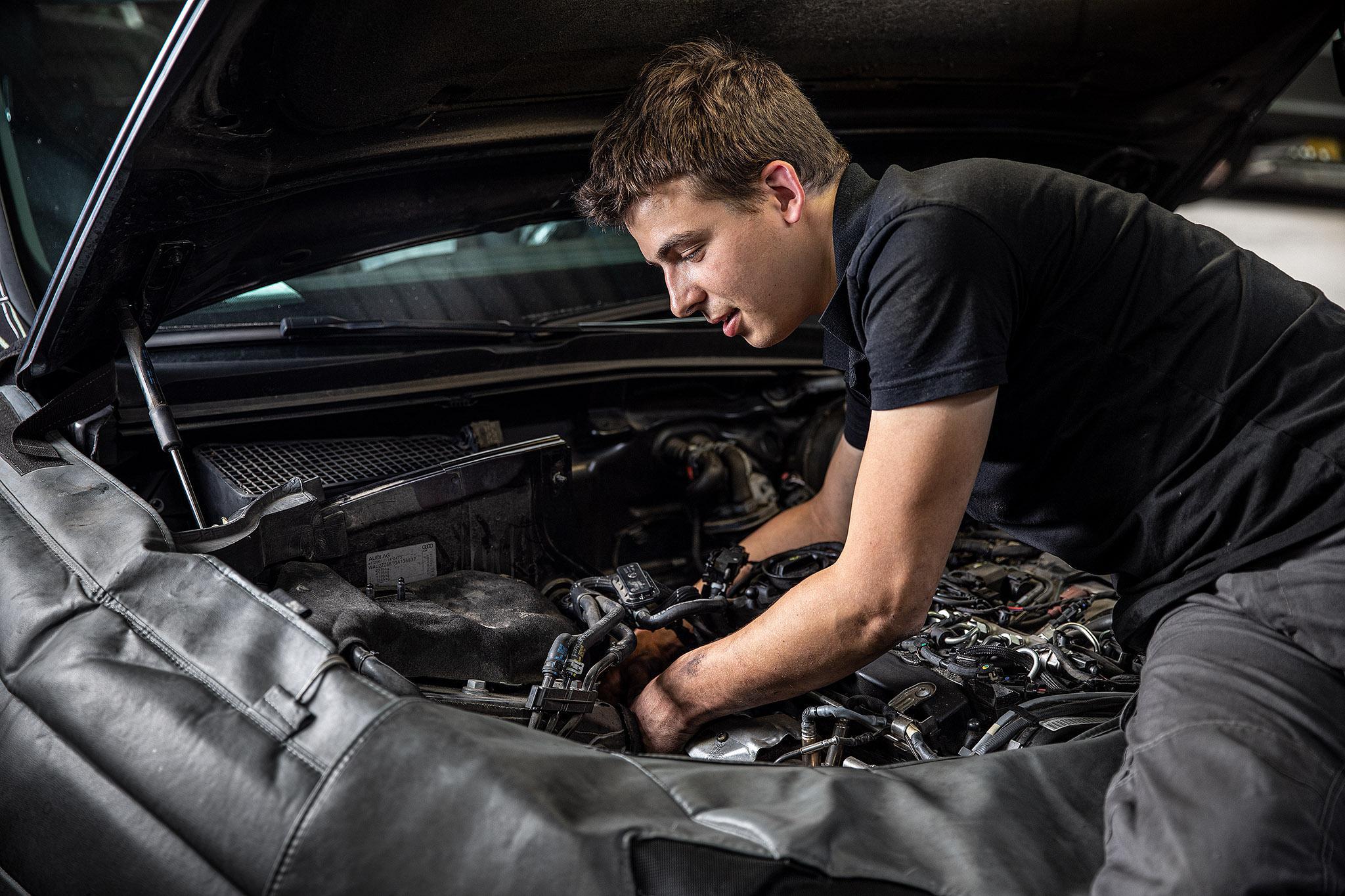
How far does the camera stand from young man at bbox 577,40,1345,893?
1.28 metres

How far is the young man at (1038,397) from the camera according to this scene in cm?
128

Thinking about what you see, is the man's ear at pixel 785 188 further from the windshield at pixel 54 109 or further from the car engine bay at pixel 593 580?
the windshield at pixel 54 109

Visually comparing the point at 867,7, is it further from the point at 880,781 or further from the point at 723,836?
the point at 723,836

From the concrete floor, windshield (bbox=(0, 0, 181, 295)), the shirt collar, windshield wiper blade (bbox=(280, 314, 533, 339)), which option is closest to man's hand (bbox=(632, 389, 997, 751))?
the shirt collar

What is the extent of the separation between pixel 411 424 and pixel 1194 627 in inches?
55.2

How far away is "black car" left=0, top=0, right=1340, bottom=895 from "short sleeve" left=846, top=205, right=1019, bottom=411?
0.47 meters

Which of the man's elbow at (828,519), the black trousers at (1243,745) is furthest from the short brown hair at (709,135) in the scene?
the black trousers at (1243,745)

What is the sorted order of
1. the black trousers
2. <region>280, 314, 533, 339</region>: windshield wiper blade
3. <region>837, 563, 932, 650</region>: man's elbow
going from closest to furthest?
the black trousers, <region>837, 563, 932, 650</region>: man's elbow, <region>280, 314, 533, 339</region>: windshield wiper blade

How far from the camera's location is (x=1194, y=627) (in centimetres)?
136

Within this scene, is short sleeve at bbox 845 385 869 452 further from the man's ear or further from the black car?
the man's ear

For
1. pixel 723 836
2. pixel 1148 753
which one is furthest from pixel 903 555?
pixel 723 836

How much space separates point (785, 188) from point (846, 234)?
0.37 ft

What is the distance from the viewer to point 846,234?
1.49 m

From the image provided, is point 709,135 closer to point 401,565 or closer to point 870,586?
point 870,586
